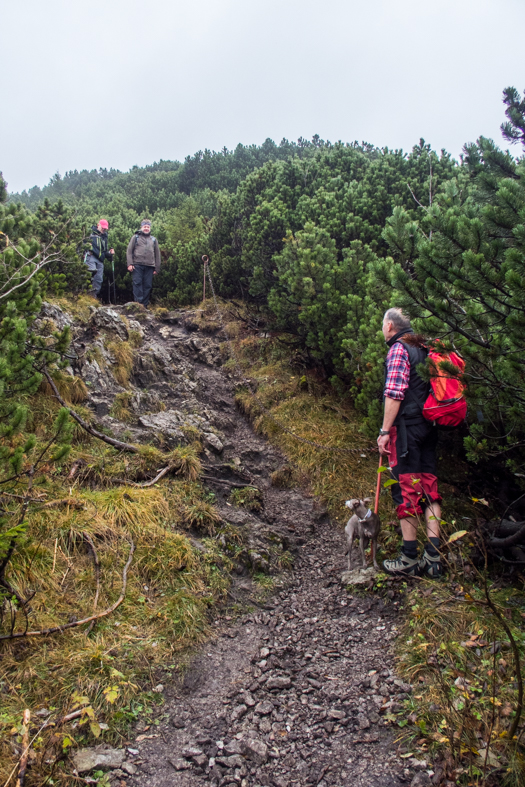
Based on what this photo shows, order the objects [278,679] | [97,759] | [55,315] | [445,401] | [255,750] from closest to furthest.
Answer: [97,759] < [255,750] < [278,679] < [445,401] < [55,315]

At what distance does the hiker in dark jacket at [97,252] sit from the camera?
414 inches

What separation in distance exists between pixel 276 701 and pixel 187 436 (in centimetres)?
354

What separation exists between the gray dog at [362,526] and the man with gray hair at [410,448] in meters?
0.32

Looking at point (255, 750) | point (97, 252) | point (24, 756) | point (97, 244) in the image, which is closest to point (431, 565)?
point (255, 750)

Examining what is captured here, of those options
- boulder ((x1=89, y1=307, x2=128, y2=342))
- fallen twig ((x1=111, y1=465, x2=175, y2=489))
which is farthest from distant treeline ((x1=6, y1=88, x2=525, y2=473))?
boulder ((x1=89, y1=307, x2=128, y2=342))

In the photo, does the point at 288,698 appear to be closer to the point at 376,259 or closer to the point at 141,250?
the point at 376,259

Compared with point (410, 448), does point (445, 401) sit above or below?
above

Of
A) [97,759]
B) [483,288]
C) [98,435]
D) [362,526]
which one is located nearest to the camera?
[97,759]

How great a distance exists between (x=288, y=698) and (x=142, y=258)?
32.5 ft

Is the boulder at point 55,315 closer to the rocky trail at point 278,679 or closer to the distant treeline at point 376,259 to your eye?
the rocky trail at point 278,679

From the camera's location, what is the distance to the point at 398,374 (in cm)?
378

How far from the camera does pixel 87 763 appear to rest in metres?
2.32

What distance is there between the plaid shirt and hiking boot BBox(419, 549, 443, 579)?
1378mm

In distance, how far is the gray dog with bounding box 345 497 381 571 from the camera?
4.12 meters
